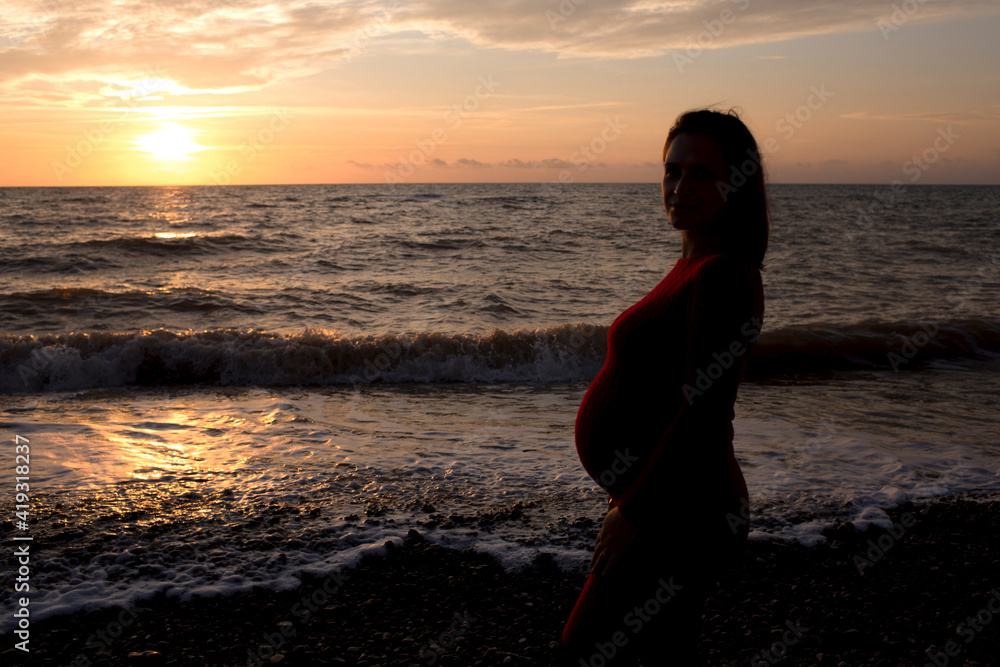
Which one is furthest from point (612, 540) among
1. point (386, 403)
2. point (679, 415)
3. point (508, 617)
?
point (386, 403)

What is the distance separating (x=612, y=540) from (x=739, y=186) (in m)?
1.00

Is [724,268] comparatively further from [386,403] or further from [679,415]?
[386,403]

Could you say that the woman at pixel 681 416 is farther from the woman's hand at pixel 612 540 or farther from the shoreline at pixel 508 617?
the shoreline at pixel 508 617

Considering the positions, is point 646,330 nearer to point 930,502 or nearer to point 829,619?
point 829,619

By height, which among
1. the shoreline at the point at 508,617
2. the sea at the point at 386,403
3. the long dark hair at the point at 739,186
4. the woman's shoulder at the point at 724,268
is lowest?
the shoreline at the point at 508,617

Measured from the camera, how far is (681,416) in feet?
4.87

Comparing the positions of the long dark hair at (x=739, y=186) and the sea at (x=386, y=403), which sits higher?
the long dark hair at (x=739, y=186)

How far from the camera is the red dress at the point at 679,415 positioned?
146 cm

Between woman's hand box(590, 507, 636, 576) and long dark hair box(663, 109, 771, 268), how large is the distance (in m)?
0.77

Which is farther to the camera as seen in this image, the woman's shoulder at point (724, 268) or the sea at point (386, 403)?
the sea at point (386, 403)

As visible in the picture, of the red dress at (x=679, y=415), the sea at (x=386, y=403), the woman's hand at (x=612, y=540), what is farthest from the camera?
the sea at (x=386, y=403)

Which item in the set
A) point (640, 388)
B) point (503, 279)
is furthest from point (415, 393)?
point (503, 279)

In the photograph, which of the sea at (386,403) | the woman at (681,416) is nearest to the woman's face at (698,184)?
the woman at (681,416)

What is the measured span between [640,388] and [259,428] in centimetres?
652
